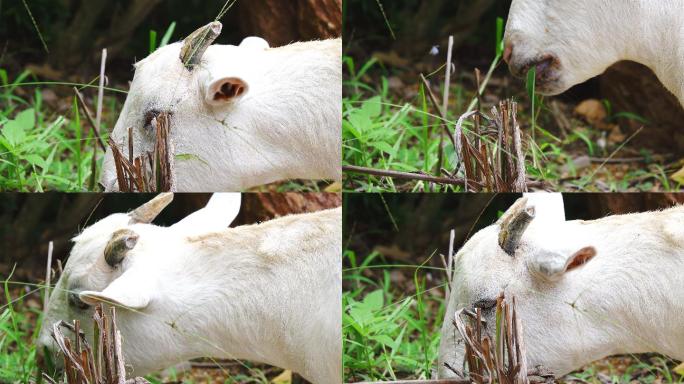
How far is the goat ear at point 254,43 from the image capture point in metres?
2.95

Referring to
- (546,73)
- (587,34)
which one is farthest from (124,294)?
(587,34)

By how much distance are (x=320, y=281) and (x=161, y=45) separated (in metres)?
0.83

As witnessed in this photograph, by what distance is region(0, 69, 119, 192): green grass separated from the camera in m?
3.00

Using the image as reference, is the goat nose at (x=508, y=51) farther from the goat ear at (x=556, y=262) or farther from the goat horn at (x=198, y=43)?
the goat horn at (x=198, y=43)

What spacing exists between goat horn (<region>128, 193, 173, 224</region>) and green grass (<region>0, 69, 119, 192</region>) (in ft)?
0.57

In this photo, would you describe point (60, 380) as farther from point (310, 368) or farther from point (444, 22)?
point (444, 22)

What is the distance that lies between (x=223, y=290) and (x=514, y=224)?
846mm

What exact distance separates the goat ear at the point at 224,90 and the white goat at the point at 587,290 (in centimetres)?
84

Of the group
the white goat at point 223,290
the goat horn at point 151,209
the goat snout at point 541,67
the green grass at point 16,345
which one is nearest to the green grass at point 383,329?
the white goat at point 223,290

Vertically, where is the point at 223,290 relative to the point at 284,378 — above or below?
above

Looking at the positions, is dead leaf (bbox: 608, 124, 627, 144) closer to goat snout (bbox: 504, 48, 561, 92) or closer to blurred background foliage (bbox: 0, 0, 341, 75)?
goat snout (bbox: 504, 48, 561, 92)

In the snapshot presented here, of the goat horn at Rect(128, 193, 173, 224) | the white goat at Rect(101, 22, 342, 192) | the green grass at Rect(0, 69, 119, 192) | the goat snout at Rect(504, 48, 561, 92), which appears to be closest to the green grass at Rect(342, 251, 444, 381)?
the white goat at Rect(101, 22, 342, 192)

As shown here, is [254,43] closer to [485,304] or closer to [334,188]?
[334,188]

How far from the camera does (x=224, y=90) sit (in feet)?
9.65
